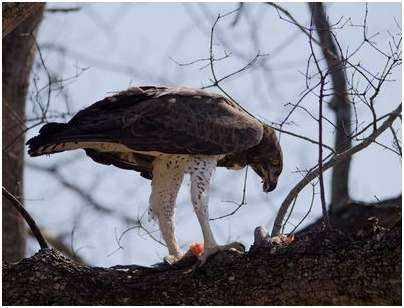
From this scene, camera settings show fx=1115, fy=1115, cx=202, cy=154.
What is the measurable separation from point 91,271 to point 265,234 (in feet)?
3.15

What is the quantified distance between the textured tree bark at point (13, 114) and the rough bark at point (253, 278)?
3.73m

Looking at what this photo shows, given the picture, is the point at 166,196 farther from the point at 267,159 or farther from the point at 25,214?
the point at 25,214

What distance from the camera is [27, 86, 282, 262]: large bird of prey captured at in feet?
22.3

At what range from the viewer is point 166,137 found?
6898mm

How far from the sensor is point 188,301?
5855mm

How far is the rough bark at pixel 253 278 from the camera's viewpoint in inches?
221

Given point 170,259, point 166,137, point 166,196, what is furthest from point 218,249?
point 166,196

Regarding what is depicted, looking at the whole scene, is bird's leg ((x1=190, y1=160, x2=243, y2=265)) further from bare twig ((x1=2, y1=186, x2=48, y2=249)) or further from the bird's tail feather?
bare twig ((x1=2, y1=186, x2=48, y2=249))

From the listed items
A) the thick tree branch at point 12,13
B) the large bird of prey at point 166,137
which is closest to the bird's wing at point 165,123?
the large bird of prey at point 166,137

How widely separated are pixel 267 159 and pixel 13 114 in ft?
9.05

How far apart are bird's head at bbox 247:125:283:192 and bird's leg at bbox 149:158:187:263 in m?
0.66

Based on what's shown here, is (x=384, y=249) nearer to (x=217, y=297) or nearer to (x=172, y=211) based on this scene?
(x=217, y=297)

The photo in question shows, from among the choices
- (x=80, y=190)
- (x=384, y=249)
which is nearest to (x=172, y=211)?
(x=384, y=249)

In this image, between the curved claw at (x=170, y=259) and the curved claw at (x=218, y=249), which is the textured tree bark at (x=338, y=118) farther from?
the curved claw at (x=218, y=249)
